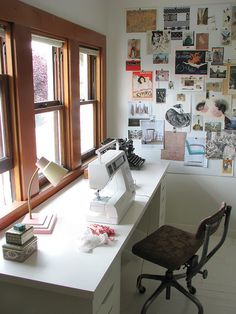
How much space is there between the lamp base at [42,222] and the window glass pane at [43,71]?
0.85 meters

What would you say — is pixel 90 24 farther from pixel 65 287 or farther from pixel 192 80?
pixel 65 287

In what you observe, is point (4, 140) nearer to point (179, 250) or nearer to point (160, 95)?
point (179, 250)

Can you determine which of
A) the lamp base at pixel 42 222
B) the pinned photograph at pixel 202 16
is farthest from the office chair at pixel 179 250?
the pinned photograph at pixel 202 16

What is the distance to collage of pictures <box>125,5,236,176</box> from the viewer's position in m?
3.18

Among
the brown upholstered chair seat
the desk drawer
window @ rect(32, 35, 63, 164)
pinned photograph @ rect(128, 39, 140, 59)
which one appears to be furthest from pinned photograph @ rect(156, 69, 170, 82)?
the desk drawer

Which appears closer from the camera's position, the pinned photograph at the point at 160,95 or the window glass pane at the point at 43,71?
the window glass pane at the point at 43,71

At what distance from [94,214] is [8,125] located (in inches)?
28.4

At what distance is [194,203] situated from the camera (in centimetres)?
356

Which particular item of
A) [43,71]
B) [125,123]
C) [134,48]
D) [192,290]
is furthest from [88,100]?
[192,290]

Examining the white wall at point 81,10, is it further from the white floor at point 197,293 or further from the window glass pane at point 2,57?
the white floor at point 197,293

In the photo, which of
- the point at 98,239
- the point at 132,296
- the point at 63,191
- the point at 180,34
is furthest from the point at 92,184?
the point at 180,34

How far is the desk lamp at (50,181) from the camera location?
1760 mm

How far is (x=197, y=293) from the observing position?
2584 millimetres

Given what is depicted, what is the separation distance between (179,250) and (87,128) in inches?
61.8
